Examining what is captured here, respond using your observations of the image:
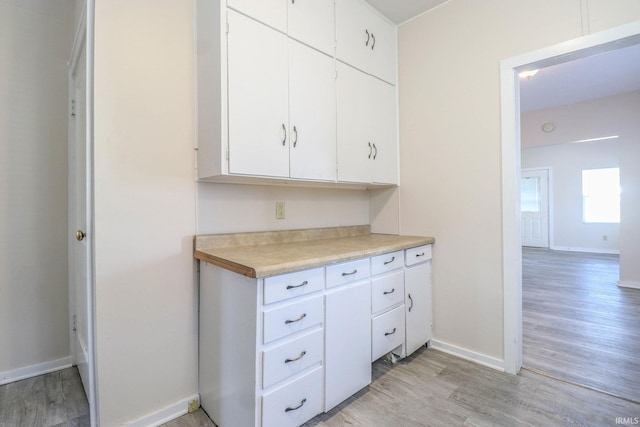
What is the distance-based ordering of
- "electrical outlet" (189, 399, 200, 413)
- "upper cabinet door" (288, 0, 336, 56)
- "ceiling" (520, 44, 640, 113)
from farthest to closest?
"ceiling" (520, 44, 640, 113), "upper cabinet door" (288, 0, 336, 56), "electrical outlet" (189, 399, 200, 413)

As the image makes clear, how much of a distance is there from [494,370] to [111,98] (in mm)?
2776

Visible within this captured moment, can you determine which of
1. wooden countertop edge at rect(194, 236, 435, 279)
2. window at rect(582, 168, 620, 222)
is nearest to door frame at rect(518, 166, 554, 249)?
window at rect(582, 168, 620, 222)

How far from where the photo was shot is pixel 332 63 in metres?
1.94

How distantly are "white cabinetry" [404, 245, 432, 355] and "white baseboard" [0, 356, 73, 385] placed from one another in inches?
95.0

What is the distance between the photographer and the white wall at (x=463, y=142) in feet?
6.32

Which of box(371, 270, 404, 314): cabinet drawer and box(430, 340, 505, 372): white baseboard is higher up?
box(371, 270, 404, 314): cabinet drawer

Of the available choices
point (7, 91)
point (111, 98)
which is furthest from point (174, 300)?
point (7, 91)

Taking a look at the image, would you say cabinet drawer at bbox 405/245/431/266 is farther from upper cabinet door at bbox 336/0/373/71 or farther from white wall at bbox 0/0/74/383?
white wall at bbox 0/0/74/383

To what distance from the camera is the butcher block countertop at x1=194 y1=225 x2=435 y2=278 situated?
4.18 ft

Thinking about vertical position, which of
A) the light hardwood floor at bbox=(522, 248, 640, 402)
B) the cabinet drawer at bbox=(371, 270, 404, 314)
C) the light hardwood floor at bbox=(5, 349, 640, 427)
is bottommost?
the light hardwood floor at bbox=(5, 349, 640, 427)

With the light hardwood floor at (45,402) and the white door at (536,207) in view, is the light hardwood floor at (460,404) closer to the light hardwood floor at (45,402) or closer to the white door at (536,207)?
the light hardwood floor at (45,402)

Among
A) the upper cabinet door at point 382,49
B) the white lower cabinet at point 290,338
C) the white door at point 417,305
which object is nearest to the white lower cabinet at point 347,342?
the white lower cabinet at point 290,338

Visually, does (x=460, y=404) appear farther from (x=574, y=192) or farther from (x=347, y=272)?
(x=574, y=192)

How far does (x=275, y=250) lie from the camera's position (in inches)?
65.6
